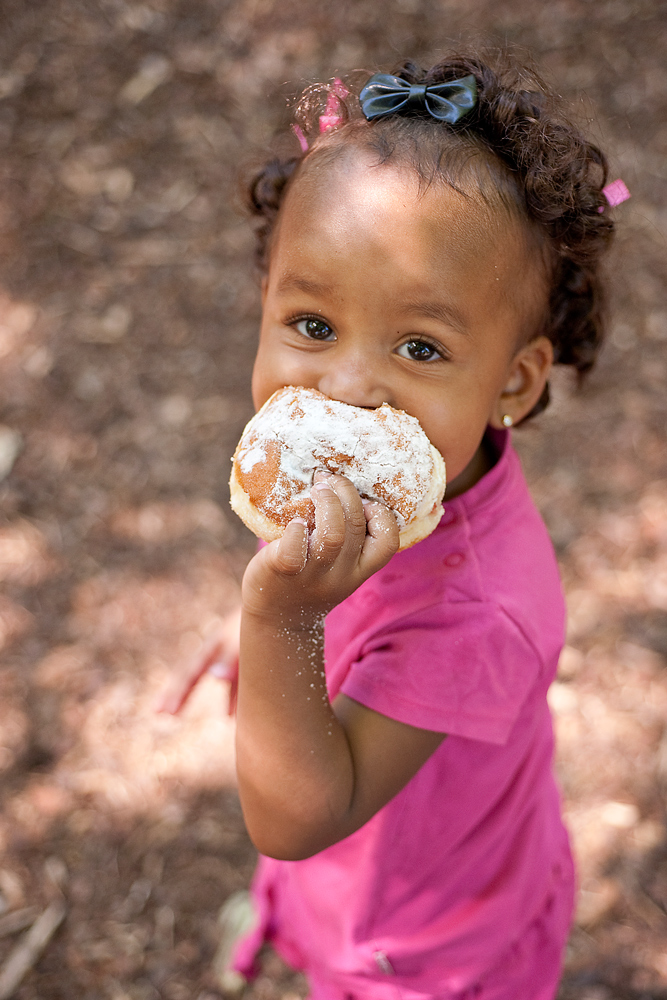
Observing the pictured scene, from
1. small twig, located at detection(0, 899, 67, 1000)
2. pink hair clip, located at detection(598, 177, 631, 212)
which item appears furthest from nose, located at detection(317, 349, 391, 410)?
small twig, located at detection(0, 899, 67, 1000)

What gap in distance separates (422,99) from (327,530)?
79 centimetres

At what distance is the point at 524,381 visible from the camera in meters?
1.60

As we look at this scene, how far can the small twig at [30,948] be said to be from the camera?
245cm

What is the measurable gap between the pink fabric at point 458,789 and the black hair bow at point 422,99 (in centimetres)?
63

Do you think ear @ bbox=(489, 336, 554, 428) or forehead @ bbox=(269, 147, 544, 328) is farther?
ear @ bbox=(489, 336, 554, 428)

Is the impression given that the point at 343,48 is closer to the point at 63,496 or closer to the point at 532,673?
the point at 63,496

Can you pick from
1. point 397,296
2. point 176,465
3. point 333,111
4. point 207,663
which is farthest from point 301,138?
point 176,465

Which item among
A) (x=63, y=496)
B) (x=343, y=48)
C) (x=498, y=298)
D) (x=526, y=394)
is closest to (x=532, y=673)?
(x=526, y=394)

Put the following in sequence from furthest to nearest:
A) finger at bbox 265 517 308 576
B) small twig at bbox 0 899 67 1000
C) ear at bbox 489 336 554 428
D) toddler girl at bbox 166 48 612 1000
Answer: small twig at bbox 0 899 67 1000 < ear at bbox 489 336 554 428 < toddler girl at bbox 166 48 612 1000 < finger at bbox 265 517 308 576

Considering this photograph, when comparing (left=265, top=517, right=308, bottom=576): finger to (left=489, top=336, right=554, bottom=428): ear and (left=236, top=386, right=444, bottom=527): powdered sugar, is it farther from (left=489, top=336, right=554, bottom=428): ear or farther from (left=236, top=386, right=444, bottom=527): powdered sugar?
(left=489, top=336, right=554, bottom=428): ear

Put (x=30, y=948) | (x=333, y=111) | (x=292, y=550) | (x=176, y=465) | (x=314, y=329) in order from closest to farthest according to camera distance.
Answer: (x=292, y=550) < (x=314, y=329) < (x=333, y=111) < (x=30, y=948) < (x=176, y=465)

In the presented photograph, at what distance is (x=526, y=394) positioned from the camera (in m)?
1.61

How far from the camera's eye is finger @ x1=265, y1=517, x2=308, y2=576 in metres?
1.16

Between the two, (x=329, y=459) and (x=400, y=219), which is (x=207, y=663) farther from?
(x=400, y=219)
